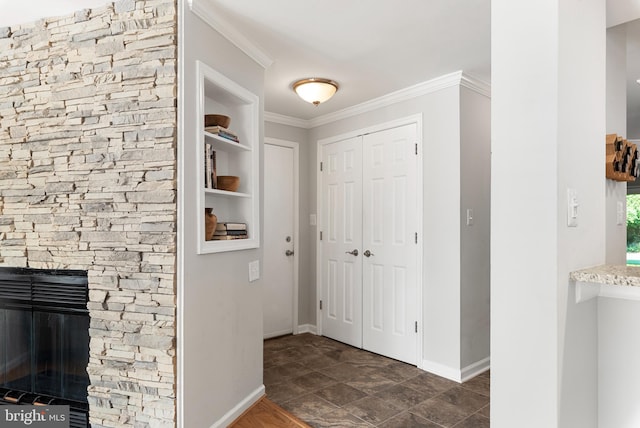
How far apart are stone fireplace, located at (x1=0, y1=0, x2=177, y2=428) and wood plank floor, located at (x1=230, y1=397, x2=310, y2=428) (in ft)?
1.90

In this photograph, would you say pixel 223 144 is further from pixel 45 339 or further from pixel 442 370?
pixel 442 370

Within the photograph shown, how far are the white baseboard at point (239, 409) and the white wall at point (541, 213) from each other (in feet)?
5.12

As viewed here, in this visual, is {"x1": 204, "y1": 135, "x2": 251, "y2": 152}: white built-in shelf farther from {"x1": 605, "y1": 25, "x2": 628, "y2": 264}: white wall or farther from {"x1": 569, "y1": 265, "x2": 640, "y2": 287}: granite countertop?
{"x1": 605, "y1": 25, "x2": 628, "y2": 264}: white wall

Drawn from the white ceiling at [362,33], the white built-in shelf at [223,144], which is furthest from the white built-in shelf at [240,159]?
the white ceiling at [362,33]

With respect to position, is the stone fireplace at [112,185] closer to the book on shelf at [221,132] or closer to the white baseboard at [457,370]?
Result: the book on shelf at [221,132]

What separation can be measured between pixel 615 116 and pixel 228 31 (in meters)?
2.19

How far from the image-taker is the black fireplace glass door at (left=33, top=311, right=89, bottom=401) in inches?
84.7

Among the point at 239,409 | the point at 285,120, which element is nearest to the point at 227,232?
the point at 239,409

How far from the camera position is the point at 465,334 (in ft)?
10.1

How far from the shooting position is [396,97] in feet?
11.5

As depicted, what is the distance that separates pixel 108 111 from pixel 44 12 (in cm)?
70

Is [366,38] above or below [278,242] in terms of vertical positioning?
above

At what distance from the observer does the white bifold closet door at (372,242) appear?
3.45 metres

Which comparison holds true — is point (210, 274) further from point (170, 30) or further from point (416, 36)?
point (416, 36)
